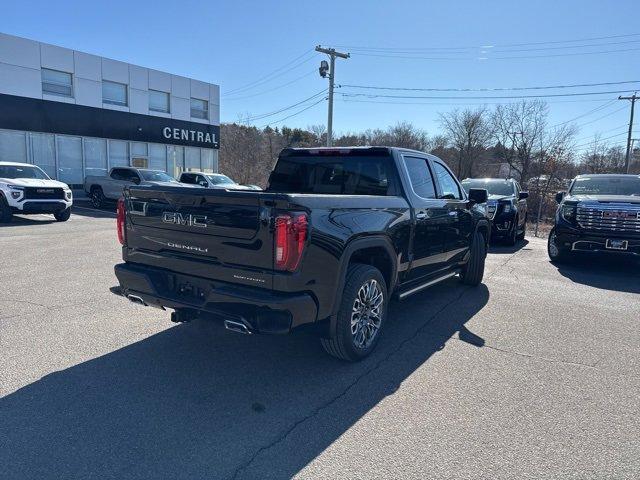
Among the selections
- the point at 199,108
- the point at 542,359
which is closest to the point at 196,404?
the point at 542,359

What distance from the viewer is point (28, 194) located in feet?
43.3

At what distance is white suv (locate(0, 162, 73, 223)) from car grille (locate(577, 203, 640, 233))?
44.2ft

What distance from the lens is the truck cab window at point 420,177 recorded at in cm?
515

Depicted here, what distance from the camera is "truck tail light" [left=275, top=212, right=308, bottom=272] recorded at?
3.31m

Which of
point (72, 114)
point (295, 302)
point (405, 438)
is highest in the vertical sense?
point (72, 114)

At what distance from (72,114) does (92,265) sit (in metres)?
16.0

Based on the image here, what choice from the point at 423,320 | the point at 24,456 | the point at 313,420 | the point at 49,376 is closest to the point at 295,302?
the point at 313,420

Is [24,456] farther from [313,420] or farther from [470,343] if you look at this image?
[470,343]

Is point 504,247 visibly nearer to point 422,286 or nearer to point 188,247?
point 422,286

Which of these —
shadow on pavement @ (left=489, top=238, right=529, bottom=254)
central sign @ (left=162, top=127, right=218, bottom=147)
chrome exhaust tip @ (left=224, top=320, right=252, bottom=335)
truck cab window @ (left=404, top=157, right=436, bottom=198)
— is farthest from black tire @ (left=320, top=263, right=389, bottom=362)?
central sign @ (left=162, top=127, right=218, bottom=147)

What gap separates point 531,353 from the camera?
4.54 meters

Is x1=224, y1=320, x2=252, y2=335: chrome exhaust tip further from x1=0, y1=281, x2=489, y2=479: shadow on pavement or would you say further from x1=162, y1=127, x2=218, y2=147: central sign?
x1=162, y1=127, x2=218, y2=147: central sign

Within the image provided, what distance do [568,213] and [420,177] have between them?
4979 mm

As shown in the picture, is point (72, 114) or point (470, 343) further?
point (72, 114)
